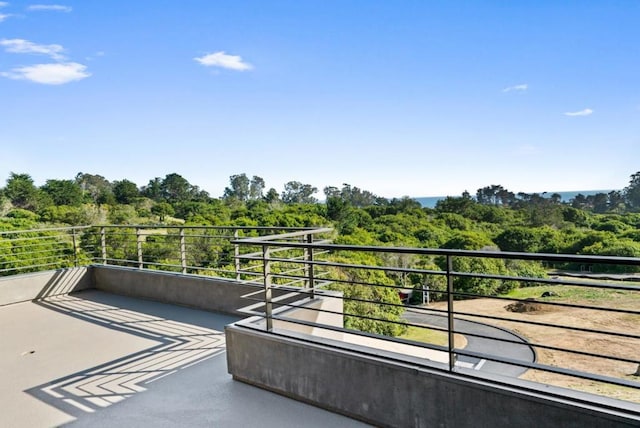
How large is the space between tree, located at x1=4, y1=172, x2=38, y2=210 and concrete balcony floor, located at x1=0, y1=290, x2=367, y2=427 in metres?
33.0

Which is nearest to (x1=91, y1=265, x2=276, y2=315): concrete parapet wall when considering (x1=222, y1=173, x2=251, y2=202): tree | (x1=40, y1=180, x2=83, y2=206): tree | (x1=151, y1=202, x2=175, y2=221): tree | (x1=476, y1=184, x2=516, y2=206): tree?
(x1=151, y1=202, x2=175, y2=221): tree

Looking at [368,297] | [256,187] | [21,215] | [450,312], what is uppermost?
[256,187]

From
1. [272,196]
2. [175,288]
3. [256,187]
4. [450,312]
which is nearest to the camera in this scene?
[450,312]

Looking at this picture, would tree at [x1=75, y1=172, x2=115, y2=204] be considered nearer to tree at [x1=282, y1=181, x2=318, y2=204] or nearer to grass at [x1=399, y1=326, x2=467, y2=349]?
tree at [x1=282, y1=181, x2=318, y2=204]

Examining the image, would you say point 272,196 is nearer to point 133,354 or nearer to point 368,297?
point 368,297

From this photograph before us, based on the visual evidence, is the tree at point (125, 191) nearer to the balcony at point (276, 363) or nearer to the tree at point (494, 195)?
the balcony at point (276, 363)

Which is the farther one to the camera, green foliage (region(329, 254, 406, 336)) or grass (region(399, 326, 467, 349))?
grass (region(399, 326, 467, 349))

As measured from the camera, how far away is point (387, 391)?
2.38 m

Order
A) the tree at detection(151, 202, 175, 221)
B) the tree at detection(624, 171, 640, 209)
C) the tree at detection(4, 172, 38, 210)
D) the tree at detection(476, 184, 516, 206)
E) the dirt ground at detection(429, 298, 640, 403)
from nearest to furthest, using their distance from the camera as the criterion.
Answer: the dirt ground at detection(429, 298, 640, 403), the tree at detection(4, 172, 38, 210), the tree at detection(151, 202, 175, 221), the tree at detection(624, 171, 640, 209), the tree at detection(476, 184, 516, 206)

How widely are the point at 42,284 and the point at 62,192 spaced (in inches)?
1359

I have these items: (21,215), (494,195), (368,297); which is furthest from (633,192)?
(21,215)

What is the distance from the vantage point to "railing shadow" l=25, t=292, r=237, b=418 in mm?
3045

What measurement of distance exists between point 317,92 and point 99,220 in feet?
64.3

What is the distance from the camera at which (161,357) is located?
146 inches
